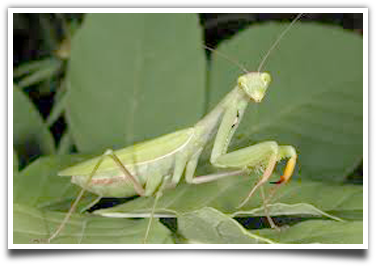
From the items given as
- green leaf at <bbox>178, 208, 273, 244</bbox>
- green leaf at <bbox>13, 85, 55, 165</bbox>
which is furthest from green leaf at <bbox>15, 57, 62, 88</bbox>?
green leaf at <bbox>178, 208, 273, 244</bbox>

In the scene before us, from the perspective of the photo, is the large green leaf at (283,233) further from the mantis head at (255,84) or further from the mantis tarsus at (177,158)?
the mantis head at (255,84)

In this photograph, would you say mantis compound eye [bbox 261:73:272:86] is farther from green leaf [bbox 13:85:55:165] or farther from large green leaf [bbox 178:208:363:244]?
green leaf [bbox 13:85:55:165]

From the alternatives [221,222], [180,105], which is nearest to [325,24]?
[180,105]

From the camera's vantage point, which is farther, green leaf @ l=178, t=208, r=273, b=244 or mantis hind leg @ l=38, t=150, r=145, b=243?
mantis hind leg @ l=38, t=150, r=145, b=243

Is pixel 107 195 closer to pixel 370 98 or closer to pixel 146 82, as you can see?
pixel 146 82

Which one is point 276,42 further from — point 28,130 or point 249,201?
point 28,130

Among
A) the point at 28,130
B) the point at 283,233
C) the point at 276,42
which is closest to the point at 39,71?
the point at 28,130

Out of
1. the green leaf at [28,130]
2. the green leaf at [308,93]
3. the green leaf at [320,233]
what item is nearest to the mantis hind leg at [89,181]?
the green leaf at [28,130]
